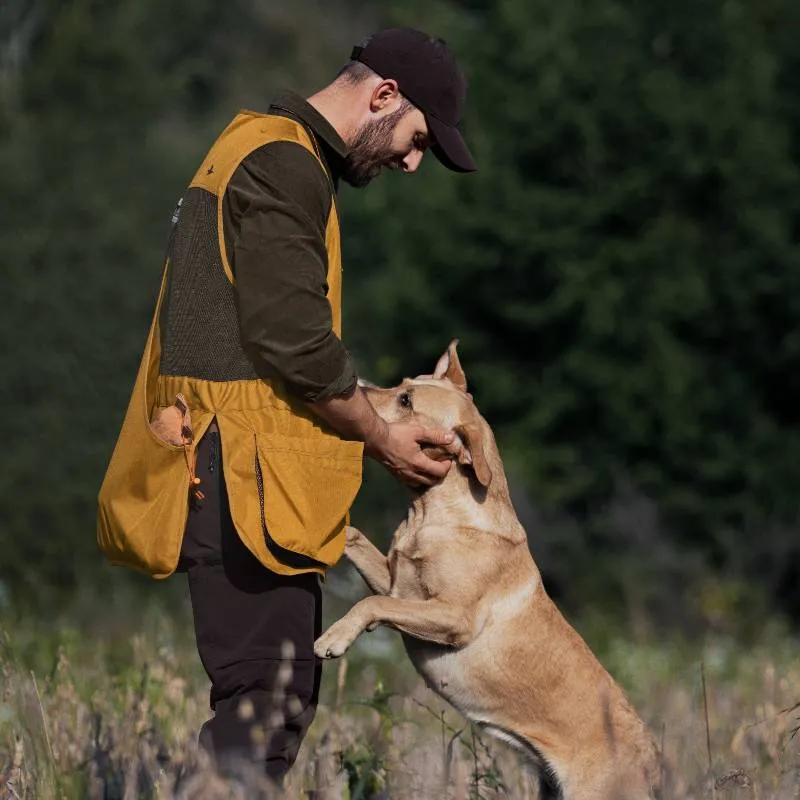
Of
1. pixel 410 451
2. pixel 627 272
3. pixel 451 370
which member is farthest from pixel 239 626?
pixel 627 272

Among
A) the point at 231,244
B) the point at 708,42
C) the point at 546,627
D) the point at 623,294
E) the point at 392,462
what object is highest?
the point at 231,244

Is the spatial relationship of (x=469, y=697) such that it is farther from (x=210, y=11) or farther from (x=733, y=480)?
(x=210, y=11)

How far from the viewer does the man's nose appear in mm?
4387

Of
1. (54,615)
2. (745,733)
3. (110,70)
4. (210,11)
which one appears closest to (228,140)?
(745,733)

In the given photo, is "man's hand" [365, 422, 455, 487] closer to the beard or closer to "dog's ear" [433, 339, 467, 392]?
"dog's ear" [433, 339, 467, 392]

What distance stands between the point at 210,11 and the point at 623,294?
9.88m

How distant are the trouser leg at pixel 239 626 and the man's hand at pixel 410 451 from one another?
0.51 m

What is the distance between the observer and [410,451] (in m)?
4.54

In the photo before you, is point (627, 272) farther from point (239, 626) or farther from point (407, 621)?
point (239, 626)

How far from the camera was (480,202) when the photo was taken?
15312 millimetres

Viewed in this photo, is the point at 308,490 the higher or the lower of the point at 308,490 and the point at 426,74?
the lower

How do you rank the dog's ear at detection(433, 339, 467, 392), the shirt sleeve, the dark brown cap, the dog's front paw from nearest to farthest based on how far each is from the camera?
the shirt sleeve, the dark brown cap, the dog's front paw, the dog's ear at detection(433, 339, 467, 392)

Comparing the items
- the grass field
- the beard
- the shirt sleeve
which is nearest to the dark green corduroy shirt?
the shirt sleeve

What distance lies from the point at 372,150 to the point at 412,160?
163 mm
